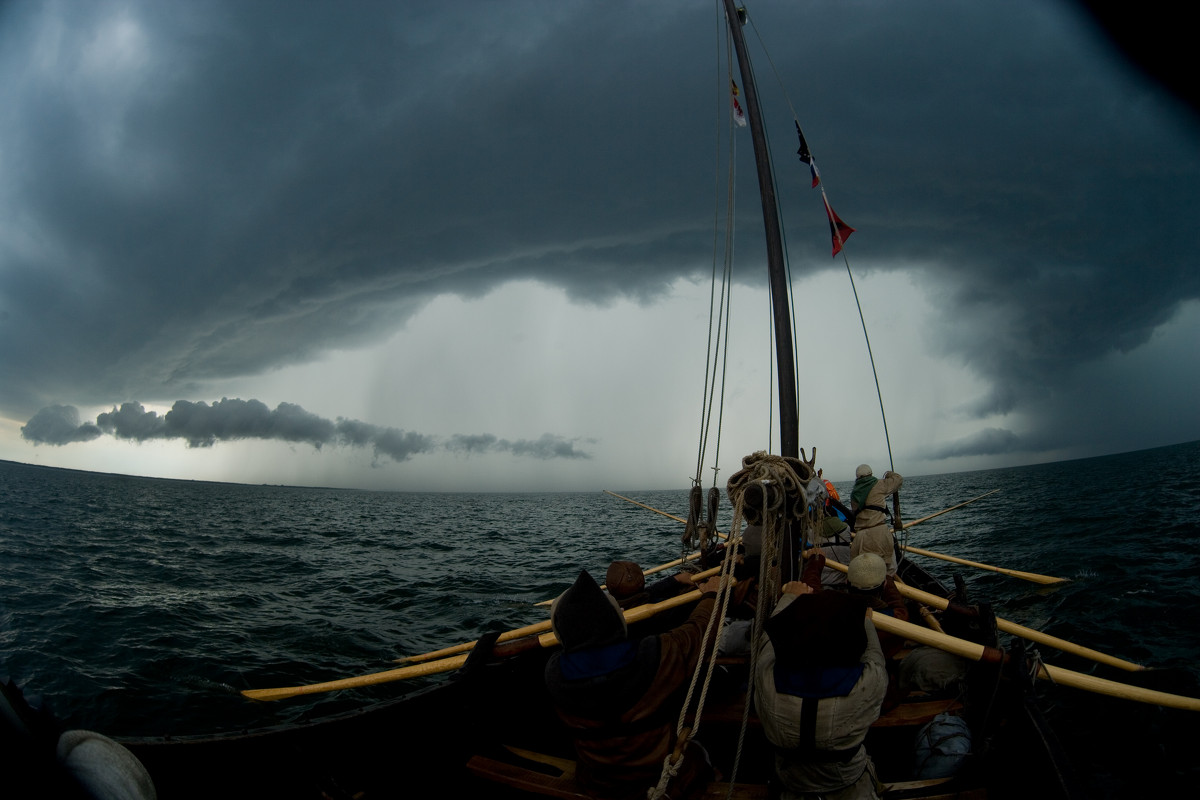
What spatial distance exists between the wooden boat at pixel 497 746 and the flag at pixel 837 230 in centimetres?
548

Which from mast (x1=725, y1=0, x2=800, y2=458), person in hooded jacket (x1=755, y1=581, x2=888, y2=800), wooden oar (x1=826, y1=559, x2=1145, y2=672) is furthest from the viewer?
mast (x1=725, y1=0, x2=800, y2=458)

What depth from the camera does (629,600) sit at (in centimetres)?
489

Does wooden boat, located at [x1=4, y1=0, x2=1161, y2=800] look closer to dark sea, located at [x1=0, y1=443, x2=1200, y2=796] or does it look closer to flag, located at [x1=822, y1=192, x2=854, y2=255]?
dark sea, located at [x1=0, y1=443, x2=1200, y2=796]

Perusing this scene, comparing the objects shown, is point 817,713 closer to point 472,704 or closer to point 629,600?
point 629,600

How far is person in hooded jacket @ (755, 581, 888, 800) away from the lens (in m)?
2.85

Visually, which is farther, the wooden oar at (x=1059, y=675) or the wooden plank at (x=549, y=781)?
the wooden oar at (x=1059, y=675)

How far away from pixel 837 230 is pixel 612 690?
968 centimetres

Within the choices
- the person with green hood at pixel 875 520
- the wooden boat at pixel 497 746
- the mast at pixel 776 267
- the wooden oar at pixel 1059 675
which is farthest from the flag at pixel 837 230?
the wooden oar at pixel 1059 675

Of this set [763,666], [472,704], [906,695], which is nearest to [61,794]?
[763,666]

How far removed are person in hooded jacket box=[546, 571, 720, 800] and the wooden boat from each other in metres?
0.55

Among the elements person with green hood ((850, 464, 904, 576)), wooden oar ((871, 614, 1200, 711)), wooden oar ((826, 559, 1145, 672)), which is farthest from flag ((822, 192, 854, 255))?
wooden oar ((871, 614, 1200, 711))

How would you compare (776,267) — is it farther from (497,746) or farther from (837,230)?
(497,746)

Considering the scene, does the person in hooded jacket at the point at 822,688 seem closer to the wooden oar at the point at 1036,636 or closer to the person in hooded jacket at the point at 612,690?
the person in hooded jacket at the point at 612,690

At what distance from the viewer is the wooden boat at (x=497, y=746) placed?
12.7 ft
